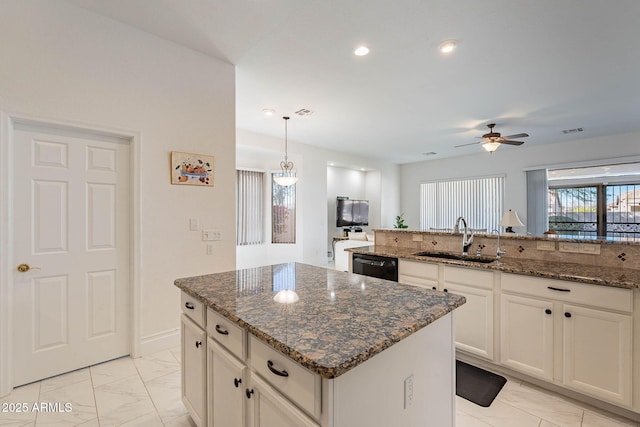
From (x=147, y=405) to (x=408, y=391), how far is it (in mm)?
1805

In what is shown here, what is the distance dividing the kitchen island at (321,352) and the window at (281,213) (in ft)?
16.1

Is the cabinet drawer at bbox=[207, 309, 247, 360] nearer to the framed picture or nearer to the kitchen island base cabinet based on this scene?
the kitchen island base cabinet

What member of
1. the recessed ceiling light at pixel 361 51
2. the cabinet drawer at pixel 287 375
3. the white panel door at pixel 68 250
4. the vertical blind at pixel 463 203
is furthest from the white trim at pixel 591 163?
the white panel door at pixel 68 250

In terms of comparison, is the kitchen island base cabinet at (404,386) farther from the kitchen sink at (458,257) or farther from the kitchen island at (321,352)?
the kitchen sink at (458,257)

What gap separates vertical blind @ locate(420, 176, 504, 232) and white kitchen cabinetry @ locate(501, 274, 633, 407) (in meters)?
5.26

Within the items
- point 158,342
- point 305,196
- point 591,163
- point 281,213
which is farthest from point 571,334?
point 591,163

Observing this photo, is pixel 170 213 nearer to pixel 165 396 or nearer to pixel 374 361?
pixel 165 396

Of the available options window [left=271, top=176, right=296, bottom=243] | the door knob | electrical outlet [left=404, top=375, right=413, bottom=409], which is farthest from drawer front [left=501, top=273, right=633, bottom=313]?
window [left=271, top=176, right=296, bottom=243]

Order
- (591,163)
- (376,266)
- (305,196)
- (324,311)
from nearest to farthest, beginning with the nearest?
(324,311)
(376,266)
(591,163)
(305,196)

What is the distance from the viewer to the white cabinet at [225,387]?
1.19 metres

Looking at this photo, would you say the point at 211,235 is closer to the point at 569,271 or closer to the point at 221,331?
the point at 221,331

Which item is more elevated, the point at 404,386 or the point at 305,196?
the point at 305,196

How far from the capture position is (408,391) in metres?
1.13

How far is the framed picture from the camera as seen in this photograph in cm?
274
